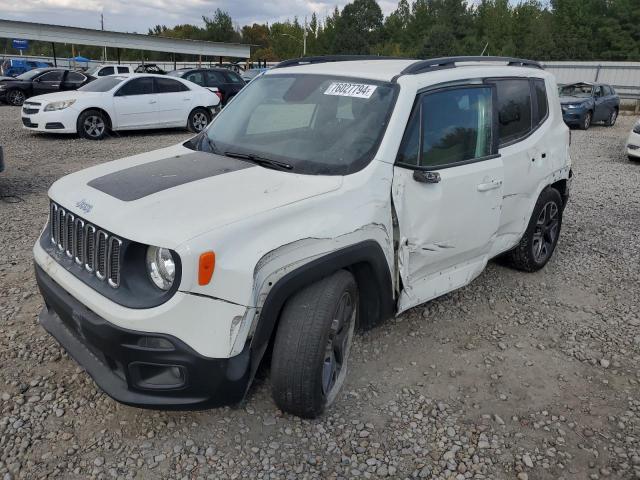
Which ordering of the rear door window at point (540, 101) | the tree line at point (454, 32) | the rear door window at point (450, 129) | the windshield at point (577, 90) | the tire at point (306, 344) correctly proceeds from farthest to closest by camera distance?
the tree line at point (454, 32) → the windshield at point (577, 90) → the rear door window at point (540, 101) → the rear door window at point (450, 129) → the tire at point (306, 344)

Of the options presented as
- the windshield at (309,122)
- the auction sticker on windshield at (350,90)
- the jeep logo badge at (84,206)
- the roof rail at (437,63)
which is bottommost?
the jeep logo badge at (84,206)

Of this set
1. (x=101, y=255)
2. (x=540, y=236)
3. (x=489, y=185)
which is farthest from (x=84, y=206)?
(x=540, y=236)

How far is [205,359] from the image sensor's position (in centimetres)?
241

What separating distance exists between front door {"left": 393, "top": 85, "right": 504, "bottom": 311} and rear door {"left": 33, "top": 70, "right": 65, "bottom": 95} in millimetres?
19893

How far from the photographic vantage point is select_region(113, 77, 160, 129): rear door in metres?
12.5

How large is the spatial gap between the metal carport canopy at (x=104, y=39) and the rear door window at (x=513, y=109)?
111 feet

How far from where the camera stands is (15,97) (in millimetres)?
20578

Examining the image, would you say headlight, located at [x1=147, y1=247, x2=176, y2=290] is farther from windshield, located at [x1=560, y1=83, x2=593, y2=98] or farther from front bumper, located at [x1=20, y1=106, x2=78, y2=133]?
windshield, located at [x1=560, y1=83, x2=593, y2=98]

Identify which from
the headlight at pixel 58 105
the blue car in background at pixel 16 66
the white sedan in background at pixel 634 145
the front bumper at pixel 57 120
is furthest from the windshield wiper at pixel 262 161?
the blue car in background at pixel 16 66

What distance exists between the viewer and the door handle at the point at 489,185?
3.66 m

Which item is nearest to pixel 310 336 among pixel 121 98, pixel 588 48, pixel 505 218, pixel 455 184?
pixel 455 184

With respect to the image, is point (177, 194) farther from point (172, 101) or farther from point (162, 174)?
point (172, 101)

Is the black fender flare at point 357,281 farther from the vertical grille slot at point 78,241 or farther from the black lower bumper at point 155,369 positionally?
the vertical grille slot at point 78,241

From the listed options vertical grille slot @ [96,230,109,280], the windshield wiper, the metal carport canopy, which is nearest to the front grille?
vertical grille slot @ [96,230,109,280]
